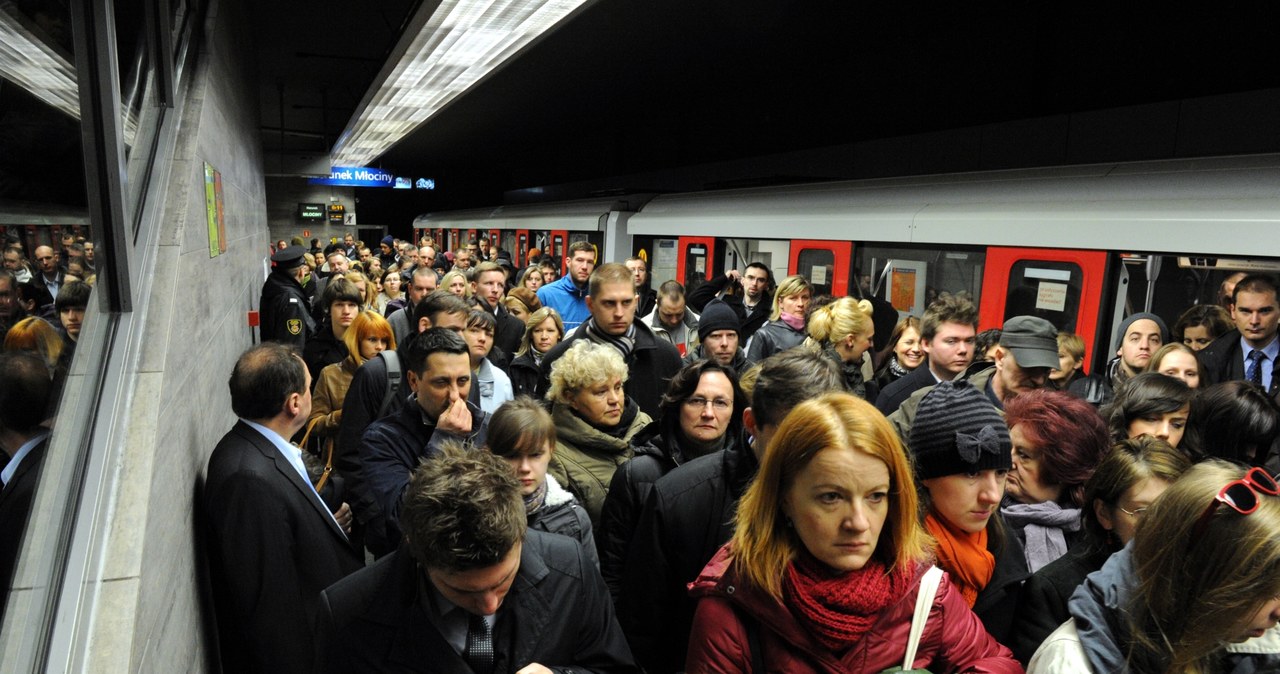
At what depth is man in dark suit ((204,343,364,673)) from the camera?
8.67ft

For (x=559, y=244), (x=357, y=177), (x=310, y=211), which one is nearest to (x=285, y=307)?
(x=559, y=244)

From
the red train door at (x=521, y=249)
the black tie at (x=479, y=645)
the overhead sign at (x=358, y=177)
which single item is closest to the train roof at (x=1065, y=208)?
the black tie at (x=479, y=645)

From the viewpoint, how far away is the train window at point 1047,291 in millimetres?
4855

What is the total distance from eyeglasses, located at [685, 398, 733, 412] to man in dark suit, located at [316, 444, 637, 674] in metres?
0.93

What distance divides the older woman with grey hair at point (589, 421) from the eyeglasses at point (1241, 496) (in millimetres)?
1900

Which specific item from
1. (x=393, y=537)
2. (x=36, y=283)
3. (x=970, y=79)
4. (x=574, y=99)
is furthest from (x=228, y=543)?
(x=574, y=99)

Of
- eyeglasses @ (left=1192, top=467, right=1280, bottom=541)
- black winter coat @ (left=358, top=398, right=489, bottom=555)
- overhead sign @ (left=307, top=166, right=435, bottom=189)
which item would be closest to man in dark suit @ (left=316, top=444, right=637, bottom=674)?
black winter coat @ (left=358, top=398, right=489, bottom=555)

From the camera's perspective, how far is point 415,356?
10.6 feet

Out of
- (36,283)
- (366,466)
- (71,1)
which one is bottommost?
(366,466)

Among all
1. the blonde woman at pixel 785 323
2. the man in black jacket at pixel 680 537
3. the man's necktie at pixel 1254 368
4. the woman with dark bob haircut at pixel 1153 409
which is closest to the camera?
the man in black jacket at pixel 680 537

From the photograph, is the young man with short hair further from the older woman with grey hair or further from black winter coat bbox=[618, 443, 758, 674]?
black winter coat bbox=[618, 443, 758, 674]

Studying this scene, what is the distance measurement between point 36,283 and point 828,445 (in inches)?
66.0

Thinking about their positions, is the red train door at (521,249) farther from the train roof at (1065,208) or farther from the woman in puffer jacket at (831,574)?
the woman in puffer jacket at (831,574)

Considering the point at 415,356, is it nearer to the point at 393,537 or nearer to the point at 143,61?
the point at 393,537
